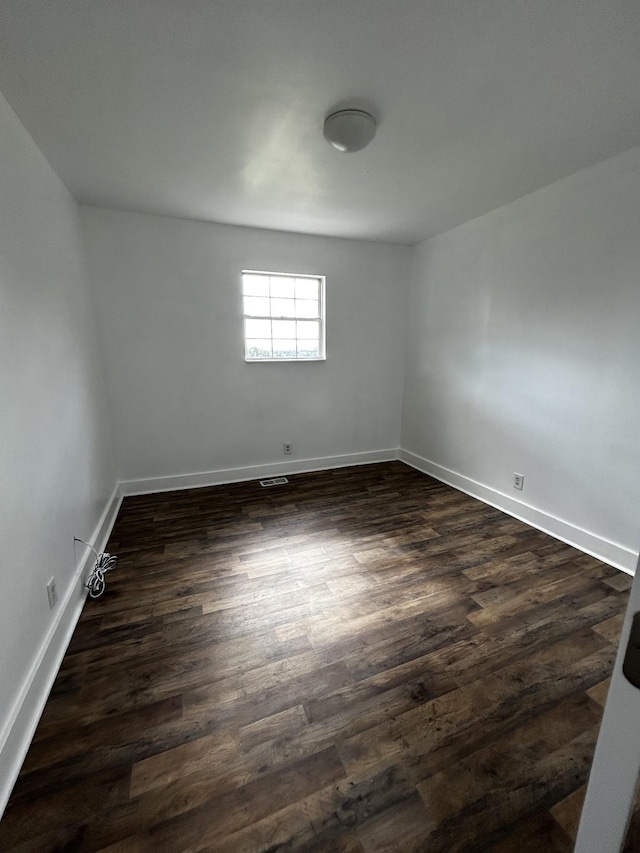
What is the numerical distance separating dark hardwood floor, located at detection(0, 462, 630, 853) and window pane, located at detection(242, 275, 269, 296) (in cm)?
245

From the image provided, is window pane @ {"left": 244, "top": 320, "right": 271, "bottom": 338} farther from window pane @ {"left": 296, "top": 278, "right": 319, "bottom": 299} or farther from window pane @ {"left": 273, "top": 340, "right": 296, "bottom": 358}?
window pane @ {"left": 296, "top": 278, "right": 319, "bottom": 299}

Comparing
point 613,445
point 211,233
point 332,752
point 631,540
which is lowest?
point 332,752

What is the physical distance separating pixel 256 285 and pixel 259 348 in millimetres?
632

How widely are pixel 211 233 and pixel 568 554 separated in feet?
13.0

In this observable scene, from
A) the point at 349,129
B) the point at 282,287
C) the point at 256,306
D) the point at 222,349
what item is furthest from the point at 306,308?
the point at 349,129

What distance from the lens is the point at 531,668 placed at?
1.60 meters

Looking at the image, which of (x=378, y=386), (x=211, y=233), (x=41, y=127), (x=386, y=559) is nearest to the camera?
(x=41, y=127)

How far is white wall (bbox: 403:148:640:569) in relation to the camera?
2203 millimetres

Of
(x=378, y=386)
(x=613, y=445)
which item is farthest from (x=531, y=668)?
(x=378, y=386)

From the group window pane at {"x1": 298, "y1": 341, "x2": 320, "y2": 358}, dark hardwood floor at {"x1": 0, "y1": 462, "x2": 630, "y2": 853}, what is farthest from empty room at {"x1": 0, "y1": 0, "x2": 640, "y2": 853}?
window pane at {"x1": 298, "y1": 341, "x2": 320, "y2": 358}

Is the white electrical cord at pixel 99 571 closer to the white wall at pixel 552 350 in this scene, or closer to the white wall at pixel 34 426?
the white wall at pixel 34 426

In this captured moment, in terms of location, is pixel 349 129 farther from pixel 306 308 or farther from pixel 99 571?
pixel 99 571

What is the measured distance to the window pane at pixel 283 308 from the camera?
3.71m

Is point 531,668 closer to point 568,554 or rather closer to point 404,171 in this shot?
point 568,554
